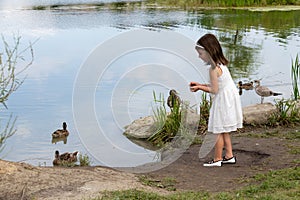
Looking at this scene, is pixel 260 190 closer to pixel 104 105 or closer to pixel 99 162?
pixel 99 162

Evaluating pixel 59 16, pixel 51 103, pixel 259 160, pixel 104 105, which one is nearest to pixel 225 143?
pixel 259 160

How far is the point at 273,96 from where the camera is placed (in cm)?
1005

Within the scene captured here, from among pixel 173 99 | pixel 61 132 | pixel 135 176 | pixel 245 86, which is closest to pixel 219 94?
pixel 135 176

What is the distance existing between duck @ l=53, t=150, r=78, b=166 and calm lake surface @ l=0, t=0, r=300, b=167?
0.66 ft

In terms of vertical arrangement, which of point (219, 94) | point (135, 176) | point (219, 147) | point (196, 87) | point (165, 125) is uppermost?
point (196, 87)

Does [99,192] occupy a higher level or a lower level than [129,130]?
higher

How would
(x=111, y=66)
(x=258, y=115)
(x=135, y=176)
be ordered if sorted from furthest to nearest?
(x=111, y=66), (x=258, y=115), (x=135, y=176)

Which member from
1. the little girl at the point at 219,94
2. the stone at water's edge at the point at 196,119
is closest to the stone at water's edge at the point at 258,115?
the stone at water's edge at the point at 196,119

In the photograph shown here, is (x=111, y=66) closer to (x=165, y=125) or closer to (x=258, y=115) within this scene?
(x=165, y=125)

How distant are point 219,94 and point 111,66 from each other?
5.31 m

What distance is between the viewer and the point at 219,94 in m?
5.78

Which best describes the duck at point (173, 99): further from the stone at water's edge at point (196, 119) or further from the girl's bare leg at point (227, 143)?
the girl's bare leg at point (227, 143)

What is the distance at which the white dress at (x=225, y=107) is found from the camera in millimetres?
5758

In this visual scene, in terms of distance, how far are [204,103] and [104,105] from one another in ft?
6.14
